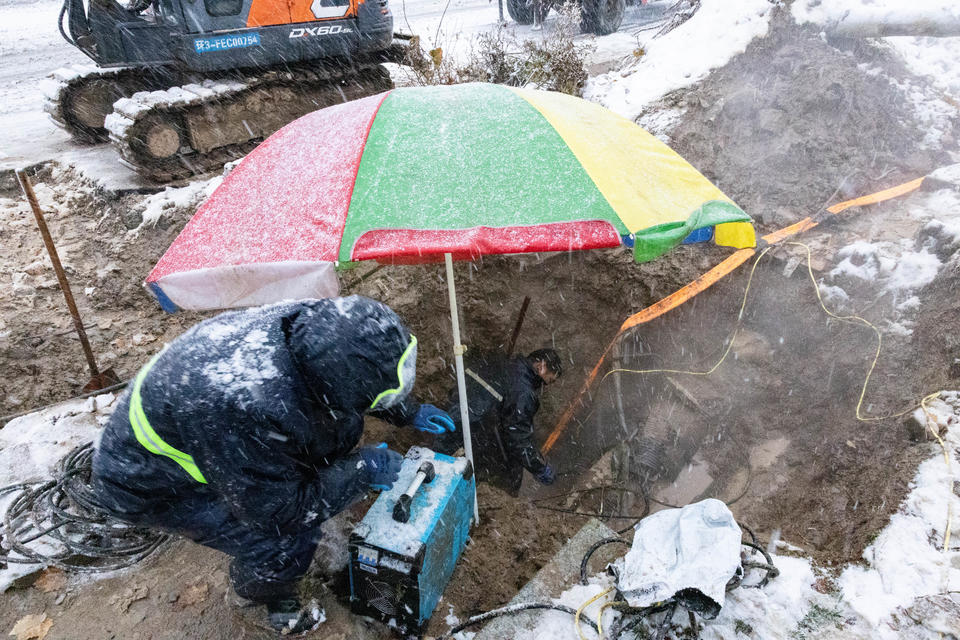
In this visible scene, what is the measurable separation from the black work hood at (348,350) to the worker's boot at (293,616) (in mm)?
1260

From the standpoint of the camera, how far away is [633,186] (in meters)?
2.30

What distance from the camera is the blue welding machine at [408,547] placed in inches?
95.9

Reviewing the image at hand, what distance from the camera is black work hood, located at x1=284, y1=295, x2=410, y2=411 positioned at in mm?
1890

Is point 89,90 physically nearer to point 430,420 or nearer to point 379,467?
Result: point 430,420

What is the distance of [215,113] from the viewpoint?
280 inches

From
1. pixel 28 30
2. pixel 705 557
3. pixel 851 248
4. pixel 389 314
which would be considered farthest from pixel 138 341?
pixel 28 30

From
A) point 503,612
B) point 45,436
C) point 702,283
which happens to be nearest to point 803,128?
point 702,283

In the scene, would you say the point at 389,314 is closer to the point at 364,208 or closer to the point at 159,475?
the point at 364,208

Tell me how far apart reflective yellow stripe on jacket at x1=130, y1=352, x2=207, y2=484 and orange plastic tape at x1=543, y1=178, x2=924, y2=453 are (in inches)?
134

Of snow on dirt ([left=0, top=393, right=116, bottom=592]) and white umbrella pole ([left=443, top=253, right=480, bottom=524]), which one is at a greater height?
white umbrella pole ([left=443, top=253, right=480, bottom=524])

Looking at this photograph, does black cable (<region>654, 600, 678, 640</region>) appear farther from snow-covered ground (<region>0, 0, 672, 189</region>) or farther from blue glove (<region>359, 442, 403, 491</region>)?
snow-covered ground (<region>0, 0, 672, 189</region>)

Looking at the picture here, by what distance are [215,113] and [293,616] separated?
21.4 ft

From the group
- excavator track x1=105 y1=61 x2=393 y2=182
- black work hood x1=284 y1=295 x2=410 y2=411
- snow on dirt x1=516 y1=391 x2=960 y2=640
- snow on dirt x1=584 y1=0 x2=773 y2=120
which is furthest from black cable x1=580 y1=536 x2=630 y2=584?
excavator track x1=105 y1=61 x2=393 y2=182

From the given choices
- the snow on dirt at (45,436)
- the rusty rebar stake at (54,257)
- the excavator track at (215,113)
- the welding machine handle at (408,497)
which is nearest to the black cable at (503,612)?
the welding machine handle at (408,497)
